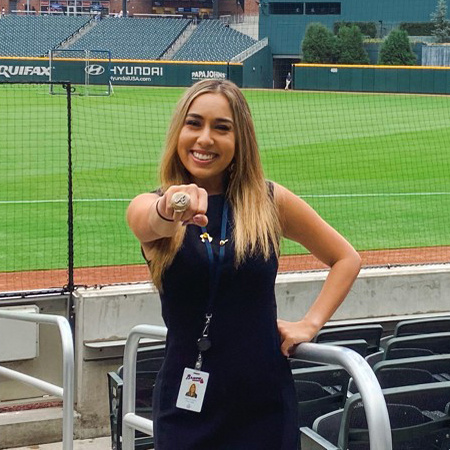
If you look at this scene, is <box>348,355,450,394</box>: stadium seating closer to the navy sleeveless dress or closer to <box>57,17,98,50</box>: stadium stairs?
the navy sleeveless dress

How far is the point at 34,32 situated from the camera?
174 ft

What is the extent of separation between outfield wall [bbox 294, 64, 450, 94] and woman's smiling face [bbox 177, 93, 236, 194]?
113ft

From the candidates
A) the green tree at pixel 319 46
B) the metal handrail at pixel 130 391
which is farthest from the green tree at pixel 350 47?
the metal handrail at pixel 130 391

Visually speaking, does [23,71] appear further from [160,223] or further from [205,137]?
[160,223]

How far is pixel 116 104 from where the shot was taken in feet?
96.9

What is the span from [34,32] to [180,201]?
53.2 metres

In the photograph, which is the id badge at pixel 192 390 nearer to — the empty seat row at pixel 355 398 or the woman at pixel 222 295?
the woman at pixel 222 295

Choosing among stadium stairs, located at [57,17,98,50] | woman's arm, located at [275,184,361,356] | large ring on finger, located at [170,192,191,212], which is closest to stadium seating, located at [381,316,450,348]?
woman's arm, located at [275,184,361,356]

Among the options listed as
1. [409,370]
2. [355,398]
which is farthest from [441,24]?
[355,398]

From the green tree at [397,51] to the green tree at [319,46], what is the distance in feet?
8.79

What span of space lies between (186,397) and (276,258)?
44 centimetres

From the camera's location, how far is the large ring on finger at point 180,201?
6.90ft

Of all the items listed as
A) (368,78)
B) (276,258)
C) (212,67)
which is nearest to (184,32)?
(212,67)

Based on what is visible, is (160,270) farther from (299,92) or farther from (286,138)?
(299,92)
